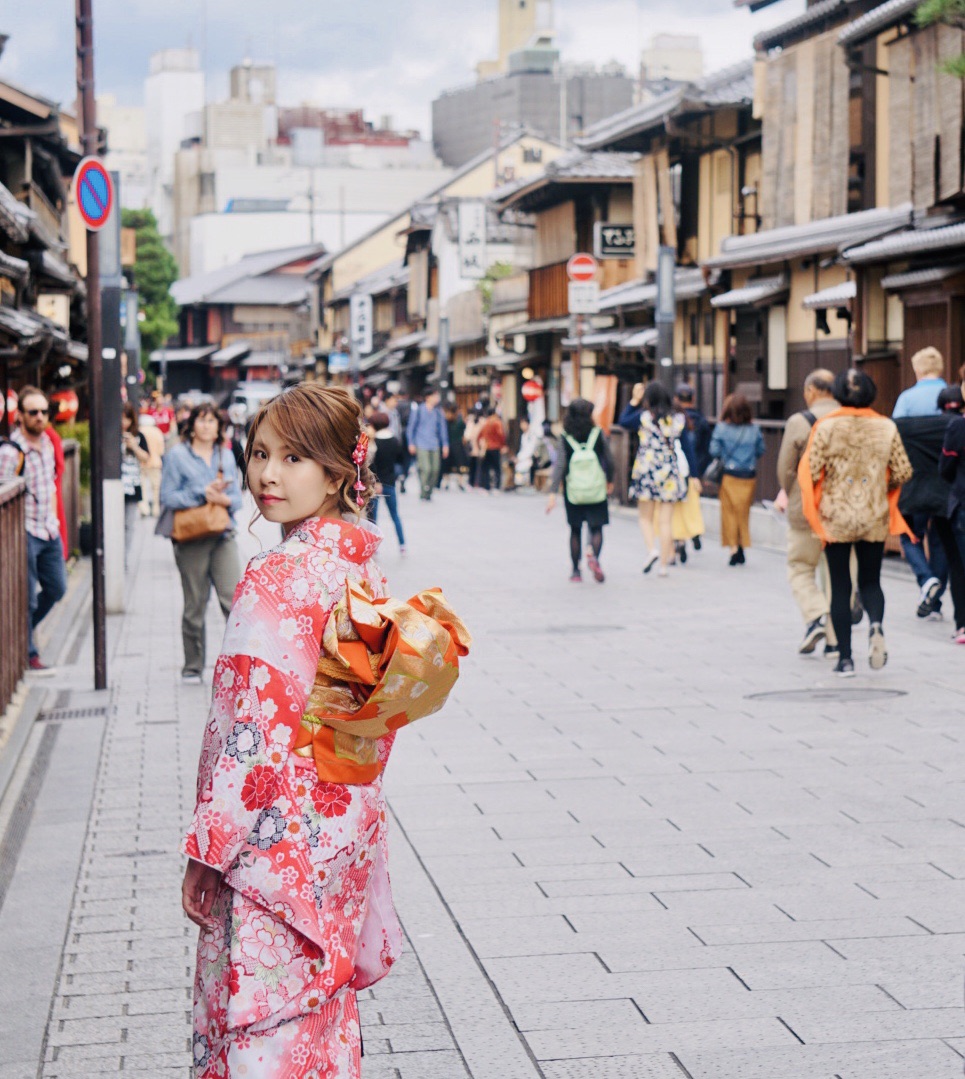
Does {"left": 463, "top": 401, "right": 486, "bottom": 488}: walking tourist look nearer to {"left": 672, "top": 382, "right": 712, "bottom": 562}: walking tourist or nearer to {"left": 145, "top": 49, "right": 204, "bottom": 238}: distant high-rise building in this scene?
{"left": 672, "top": 382, "right": 712, "bottom": 562}: walking tourist

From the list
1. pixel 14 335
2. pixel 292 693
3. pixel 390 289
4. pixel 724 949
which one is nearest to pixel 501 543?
pixel 14 335

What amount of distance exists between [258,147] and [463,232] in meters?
62.2

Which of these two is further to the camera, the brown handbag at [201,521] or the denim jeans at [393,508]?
the denim jeans at [393,508]

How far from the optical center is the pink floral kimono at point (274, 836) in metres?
3.04

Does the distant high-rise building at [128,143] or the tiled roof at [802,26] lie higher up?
the distant high-rise building at [128,143]

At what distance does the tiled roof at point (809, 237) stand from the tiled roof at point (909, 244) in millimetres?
541

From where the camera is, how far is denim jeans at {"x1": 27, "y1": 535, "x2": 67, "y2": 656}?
11.3 m

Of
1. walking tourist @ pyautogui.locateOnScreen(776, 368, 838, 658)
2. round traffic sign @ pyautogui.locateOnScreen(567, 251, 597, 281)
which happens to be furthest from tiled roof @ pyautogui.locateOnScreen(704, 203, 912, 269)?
walking tourist @ pyautogui.locateOnScreen(776, 368, 838, 658)

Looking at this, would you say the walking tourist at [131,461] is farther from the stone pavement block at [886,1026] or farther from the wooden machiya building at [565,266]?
the stone pavement block at [886,1026]

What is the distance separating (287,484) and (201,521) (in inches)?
301

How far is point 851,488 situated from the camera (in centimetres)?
1016

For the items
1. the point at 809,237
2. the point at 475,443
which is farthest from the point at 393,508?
the point at 475,443

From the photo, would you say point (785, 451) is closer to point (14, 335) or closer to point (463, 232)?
point (14, 335)

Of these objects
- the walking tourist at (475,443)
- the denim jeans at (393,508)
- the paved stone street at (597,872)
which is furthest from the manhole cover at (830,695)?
the walking tourist at (475,443)
